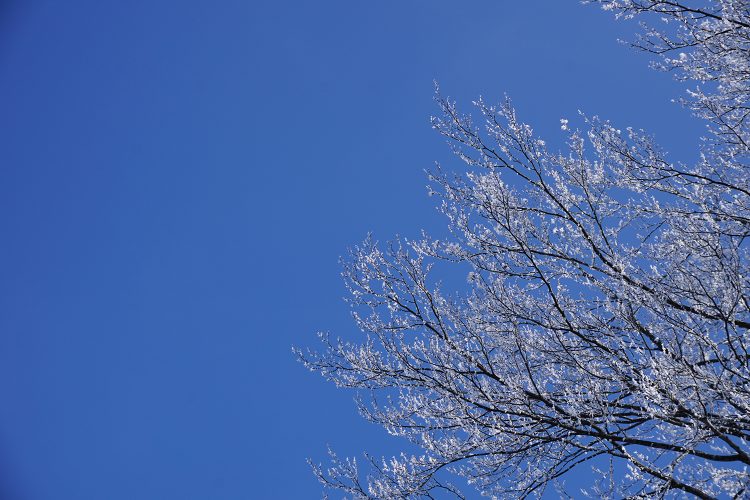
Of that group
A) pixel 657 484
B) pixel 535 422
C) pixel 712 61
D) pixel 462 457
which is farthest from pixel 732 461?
pixel 712 61

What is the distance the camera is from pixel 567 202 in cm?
490

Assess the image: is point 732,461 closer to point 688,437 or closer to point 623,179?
point 688,437

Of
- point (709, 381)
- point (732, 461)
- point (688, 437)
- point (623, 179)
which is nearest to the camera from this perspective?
point (709, 381)

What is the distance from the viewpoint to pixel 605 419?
12.5 ft

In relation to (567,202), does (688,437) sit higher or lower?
lower

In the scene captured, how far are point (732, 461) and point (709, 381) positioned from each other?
1022 mm

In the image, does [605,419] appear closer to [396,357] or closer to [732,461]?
[732,461]

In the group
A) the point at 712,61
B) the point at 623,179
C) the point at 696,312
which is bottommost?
the point at 696,312

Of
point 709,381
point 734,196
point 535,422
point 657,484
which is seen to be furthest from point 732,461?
point 734,196

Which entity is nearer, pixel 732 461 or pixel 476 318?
pixel 732 461

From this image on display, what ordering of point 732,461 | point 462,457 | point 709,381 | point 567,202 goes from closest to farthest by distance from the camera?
point 709,381 < point 732,461 < point 462,457 < point 567,202

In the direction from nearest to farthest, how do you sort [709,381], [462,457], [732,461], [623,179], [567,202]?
1. [709,381]
2. [732,461]
3. [462,457]
4. [567,202]
5. [623,179]

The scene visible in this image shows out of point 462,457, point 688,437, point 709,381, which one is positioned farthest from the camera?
point 462,457

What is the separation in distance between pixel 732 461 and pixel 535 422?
134 cm
